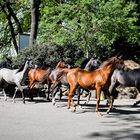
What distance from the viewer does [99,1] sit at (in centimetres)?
2538

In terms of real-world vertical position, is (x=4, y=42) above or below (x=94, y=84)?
above

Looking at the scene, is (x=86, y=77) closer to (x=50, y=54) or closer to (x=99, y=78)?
(x=99, y=78)

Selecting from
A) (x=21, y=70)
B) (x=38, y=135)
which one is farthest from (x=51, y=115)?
(x=21, y=70)

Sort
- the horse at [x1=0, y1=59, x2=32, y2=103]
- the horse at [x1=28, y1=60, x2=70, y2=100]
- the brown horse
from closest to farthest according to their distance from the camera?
the brown horse, the horse at [x1=0, y1=59, x2=32, y2=103], the horse at [x1=28, y1=60, x2=70, y2=100]

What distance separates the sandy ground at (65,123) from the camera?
10359 millimetres

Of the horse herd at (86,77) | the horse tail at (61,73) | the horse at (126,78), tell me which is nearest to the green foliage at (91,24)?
the horse herd at (86,77)

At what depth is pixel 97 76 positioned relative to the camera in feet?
48.1

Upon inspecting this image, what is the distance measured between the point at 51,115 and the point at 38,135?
12.3ft

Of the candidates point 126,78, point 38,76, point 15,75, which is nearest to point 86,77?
point 126,78

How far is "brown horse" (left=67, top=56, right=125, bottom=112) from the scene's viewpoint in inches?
565

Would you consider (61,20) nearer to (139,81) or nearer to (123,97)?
(123,97)

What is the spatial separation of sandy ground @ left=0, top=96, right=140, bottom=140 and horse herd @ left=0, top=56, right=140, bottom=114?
2.54 ft

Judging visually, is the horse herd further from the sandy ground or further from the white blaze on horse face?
the sandy ground

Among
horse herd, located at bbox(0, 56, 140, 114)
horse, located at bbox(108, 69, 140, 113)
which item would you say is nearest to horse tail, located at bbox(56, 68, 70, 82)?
horse herd, located at bbox(0, 56, 140, 114)
